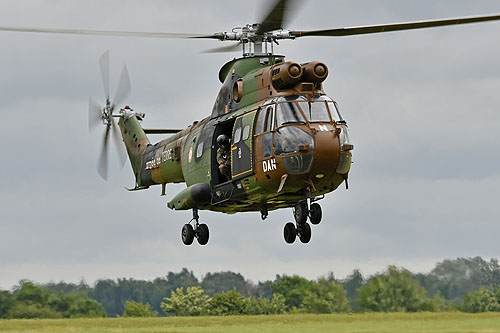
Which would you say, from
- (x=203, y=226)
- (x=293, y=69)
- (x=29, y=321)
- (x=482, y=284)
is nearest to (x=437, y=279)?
(x=482, y=284)

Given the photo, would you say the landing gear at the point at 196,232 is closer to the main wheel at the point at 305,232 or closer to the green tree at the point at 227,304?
the main wheel at the point at 305,232

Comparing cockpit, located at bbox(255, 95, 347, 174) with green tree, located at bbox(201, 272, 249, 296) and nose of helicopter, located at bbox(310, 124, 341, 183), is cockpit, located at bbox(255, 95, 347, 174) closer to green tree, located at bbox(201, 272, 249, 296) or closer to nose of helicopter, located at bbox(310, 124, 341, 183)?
nose of helicopter, located at bbox(310, 124, 341, 183)

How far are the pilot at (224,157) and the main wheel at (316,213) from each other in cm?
236

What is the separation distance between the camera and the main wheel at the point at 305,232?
71.3 ft

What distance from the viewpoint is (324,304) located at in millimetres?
29578

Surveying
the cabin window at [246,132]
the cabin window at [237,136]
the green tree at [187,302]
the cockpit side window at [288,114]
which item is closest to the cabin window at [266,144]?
the cockpit side window at [288,114]

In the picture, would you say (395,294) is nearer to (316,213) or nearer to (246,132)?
(316,213)

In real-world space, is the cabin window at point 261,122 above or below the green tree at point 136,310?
above

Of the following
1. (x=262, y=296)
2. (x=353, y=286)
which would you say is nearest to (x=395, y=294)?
(x=353, y=286)

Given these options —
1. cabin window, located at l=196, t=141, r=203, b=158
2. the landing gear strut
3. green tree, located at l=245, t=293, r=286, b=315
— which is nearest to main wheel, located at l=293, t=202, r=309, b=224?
the landing gear strut

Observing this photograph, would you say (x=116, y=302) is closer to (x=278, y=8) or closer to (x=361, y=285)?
(x=361, y=285)

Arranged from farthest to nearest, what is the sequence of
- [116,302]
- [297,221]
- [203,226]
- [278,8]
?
[116,302]
[203,226]
[297,221]
[278,8]

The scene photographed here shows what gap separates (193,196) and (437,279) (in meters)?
9.58

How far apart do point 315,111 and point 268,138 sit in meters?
1.23
